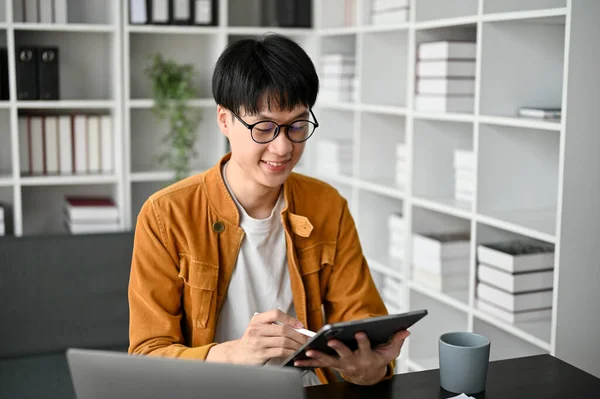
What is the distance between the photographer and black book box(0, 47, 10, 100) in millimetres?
3416

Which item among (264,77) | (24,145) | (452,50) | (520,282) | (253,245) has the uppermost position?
(452,50)

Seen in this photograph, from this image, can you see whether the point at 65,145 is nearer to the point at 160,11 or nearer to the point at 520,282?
the point at 160,11

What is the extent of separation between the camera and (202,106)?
3.86 meters

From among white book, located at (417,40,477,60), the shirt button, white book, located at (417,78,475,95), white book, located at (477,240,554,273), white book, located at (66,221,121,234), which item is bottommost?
white book, located at (66,221,121,234)

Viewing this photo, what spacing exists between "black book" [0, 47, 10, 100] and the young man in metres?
1.86

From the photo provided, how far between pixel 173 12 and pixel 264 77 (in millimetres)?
2055

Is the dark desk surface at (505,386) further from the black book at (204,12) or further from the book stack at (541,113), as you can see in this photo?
the black book at (204,12)

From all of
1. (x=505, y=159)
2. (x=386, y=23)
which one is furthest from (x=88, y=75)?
(x=505, y=159)

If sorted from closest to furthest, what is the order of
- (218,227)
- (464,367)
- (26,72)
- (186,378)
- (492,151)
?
(186,378) < (464,367) < (218,227) < (492,151) < (26,72)

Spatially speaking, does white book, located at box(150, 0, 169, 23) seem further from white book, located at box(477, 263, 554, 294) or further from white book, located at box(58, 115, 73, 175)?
white book, located at box(477, 263, 554, 294)

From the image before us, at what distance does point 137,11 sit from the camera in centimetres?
356

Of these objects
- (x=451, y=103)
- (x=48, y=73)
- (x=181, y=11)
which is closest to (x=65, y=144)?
(x=48, y=73)

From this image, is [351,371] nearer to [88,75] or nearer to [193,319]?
[193,319]

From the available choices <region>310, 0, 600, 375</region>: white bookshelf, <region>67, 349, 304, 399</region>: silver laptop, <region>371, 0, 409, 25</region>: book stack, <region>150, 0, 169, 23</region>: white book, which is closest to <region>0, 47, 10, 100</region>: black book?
<region>150, 0, 169, 23</region>: white book
